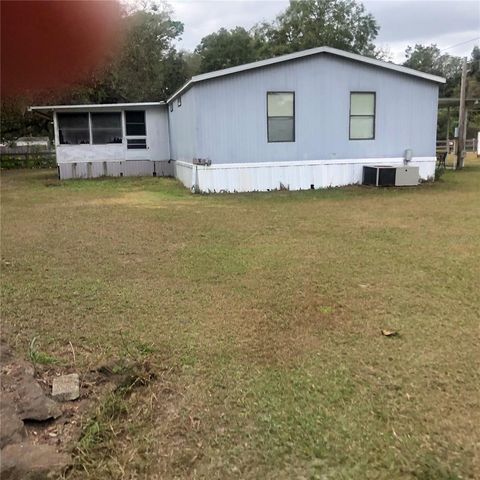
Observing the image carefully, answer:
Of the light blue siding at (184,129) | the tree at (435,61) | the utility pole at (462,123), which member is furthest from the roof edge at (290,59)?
the tree at (435,61)

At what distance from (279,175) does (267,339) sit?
34.7 ft

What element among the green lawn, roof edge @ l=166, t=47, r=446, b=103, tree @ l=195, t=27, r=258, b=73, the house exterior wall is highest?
tree @ l=195, t=27, r=258, b=73

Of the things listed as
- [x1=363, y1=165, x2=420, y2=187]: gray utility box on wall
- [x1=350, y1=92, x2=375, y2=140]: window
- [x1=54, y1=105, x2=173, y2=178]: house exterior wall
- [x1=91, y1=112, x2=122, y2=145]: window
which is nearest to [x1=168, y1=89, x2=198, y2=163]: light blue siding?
[x1=54, y1=105, x2=173, y2=178]: house exterior wall

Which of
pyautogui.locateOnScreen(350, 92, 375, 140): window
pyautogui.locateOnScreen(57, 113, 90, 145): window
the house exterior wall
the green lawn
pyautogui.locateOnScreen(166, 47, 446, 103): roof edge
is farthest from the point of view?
pyautogui.locateOnScreen(57, 113, 90, 145): window

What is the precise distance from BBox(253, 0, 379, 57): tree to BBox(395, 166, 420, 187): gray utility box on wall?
92.5 feet

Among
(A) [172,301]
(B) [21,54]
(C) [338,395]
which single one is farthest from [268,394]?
(B) [21,54]

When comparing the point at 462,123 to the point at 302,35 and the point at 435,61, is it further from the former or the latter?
the point at 435,61

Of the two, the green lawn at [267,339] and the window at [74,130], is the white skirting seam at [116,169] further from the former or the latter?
the green lawn at [267,339]

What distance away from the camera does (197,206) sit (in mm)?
11289

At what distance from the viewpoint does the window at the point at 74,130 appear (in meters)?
19.1

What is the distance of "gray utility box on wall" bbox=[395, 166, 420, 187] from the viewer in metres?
14.2

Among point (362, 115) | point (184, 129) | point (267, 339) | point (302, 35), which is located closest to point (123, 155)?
point (184, 129)

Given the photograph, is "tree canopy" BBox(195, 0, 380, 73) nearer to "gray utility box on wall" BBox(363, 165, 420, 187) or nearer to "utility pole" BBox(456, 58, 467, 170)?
"utility pole" BBox(456, 58, 467, 170)

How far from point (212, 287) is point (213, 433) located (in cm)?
257
